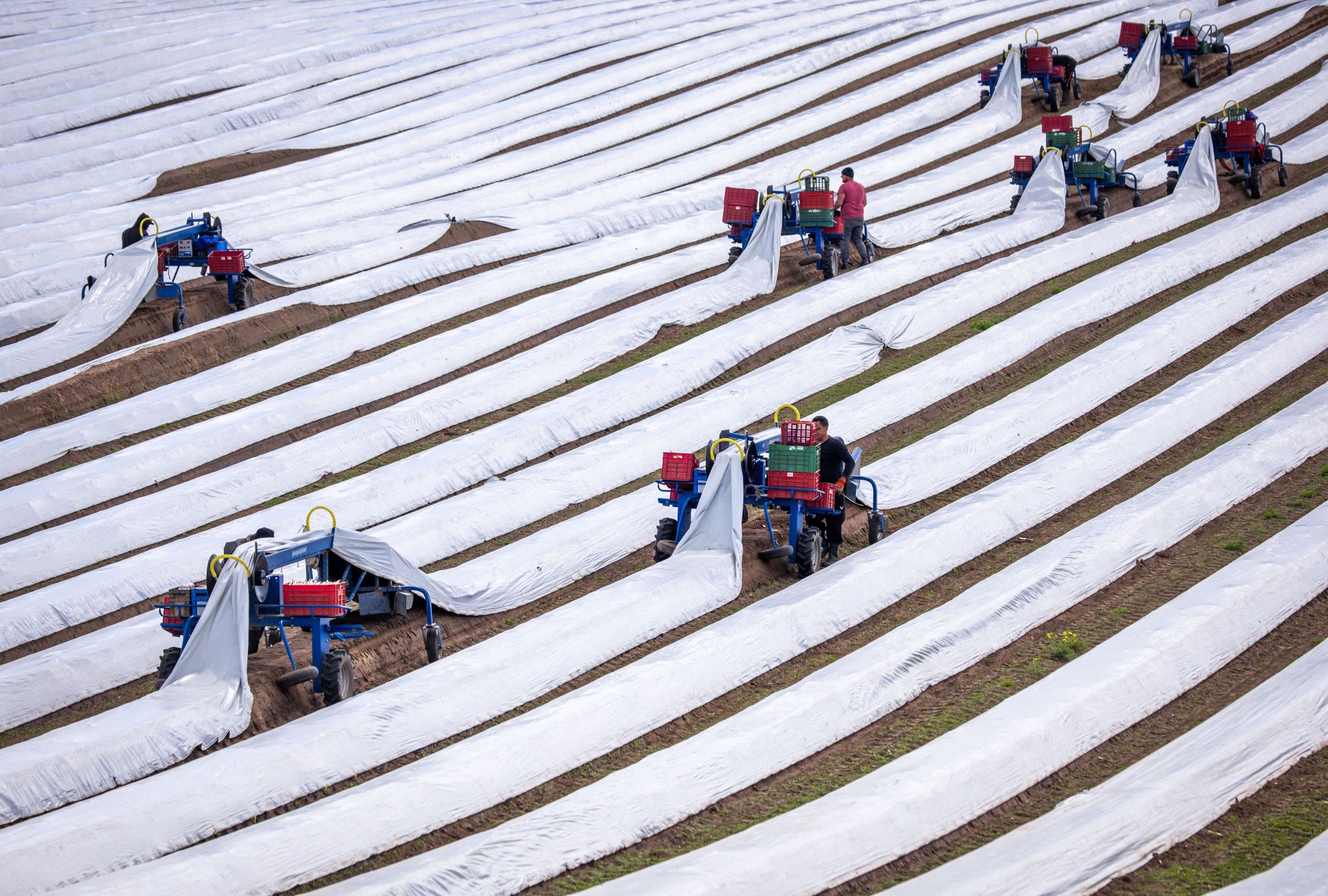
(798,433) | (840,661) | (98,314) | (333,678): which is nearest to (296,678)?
(333,678)

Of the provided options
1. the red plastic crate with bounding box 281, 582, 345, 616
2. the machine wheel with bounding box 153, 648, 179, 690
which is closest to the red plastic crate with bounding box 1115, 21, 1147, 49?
the red plastic crate with bounding box 281, 582, 345, 616

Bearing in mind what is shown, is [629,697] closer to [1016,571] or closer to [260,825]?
[260,825]

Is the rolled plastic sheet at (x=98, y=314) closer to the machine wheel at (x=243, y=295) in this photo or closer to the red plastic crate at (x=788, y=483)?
the machine wheel at (x=243, y=295)

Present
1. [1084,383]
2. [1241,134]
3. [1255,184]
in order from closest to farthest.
Result: [1084,383], [1241,134], [1255,184]

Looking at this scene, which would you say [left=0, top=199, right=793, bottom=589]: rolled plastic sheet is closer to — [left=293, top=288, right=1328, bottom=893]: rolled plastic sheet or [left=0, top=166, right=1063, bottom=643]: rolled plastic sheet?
[left=0, top=166, right=1063, bottom=643]: rolled plastic sheet

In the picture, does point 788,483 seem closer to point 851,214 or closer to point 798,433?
point 798,433

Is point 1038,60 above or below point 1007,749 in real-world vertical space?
above

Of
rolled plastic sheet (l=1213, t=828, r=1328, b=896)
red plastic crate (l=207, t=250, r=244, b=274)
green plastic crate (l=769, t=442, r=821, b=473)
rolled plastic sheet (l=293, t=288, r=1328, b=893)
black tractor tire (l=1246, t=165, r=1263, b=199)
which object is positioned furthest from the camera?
black tractor tire (l=1246, t=165, r=1263, b=199)

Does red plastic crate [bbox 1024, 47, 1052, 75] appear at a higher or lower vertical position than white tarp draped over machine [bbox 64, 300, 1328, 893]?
higher
